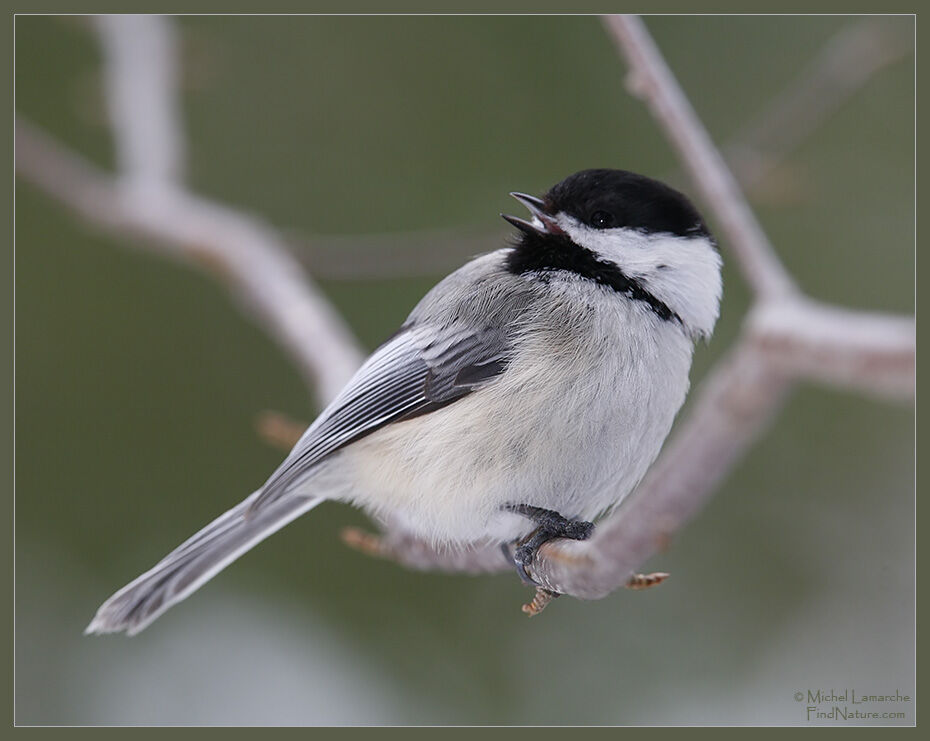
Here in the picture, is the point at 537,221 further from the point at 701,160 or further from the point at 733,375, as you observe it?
the point at 733,375

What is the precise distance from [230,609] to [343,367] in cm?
95

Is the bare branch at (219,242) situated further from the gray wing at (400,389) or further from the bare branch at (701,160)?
the bare branch at (701,160)

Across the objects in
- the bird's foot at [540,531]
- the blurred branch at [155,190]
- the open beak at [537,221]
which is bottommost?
the bird's foot at [540,531]

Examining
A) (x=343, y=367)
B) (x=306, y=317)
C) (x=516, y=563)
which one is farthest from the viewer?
(x=306, y=317)

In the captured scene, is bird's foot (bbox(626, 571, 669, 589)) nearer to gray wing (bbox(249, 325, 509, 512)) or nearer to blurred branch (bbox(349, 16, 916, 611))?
blurred branch (bbox(349, 16, 916, 611))

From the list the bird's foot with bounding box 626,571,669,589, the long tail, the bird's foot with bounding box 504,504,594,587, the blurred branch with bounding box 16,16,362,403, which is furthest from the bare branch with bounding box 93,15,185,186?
the bird's foot with bounding box 626,571,669,589

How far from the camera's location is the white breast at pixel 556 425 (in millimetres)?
1404

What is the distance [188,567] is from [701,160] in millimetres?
1166

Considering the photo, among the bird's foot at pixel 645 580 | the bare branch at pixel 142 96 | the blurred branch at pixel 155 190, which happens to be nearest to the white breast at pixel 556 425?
the bird's foot at pixel 645 580

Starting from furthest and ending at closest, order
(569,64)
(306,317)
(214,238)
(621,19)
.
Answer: (569,64) < (214,238) < (306,317) < (621,19)

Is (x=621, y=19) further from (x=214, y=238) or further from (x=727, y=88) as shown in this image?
(x=727, y=88)

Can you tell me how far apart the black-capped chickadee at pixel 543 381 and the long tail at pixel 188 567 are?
0.46ft

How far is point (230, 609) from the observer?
7.77 ft

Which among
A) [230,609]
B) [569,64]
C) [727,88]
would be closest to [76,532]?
[230,609]
